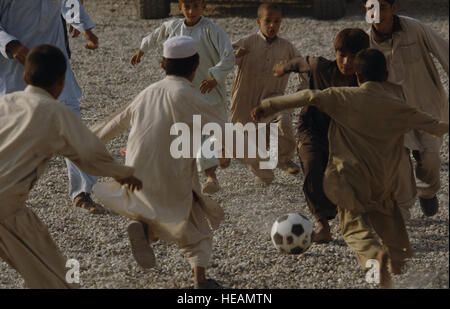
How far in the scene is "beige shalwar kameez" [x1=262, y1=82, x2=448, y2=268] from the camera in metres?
4.85

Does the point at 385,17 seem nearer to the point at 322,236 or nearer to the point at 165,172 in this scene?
the point at 322,236

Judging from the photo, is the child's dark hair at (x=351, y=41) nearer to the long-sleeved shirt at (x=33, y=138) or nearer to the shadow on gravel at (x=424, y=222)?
the shadow on gravel at (x=424, y=222)

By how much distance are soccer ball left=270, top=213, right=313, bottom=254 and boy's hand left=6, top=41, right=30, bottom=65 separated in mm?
2074

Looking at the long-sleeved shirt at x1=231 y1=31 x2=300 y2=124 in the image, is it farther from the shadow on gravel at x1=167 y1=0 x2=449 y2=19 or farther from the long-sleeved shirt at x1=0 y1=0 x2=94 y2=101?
the shadow on gravel at x1=167 y1=0 x2=449 y2=19

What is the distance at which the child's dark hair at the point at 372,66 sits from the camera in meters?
4.88

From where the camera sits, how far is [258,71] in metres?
7.05

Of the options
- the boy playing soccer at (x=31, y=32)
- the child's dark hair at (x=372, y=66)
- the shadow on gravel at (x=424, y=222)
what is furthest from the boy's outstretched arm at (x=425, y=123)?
the boy playing soccer at (x=31, y=32)

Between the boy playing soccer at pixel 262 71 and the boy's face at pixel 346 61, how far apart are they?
1.49m

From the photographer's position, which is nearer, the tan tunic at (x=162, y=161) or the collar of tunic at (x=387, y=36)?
the tan tunic at (x=162, y=161)

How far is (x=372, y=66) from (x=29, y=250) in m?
2.03

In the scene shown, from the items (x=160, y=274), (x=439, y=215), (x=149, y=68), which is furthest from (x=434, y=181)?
(x=149, y=68)

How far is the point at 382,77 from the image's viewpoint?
4.91 meters

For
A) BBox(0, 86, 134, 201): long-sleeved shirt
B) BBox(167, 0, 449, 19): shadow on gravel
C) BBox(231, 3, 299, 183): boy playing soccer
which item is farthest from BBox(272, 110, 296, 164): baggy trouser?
BBox(167, 0, 449, 19): shadow on gravel

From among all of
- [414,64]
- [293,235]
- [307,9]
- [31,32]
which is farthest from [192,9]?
[307,9]
